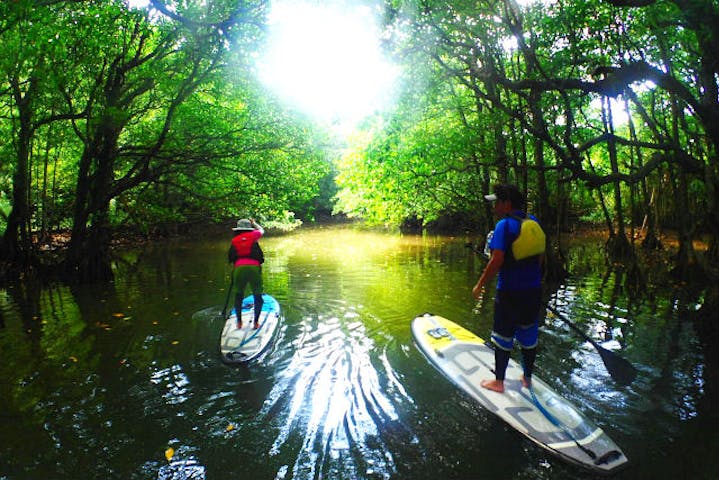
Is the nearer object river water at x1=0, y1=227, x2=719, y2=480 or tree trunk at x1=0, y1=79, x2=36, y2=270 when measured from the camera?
river water at x1=0, y1=227, x2=719, y2=480

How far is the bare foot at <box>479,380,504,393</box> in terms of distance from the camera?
14.2ft

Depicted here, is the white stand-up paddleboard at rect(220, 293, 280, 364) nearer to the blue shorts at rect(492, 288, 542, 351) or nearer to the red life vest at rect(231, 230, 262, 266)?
the red life vest at rect(231, 230, 262, 266)

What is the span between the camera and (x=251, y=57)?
356 inches

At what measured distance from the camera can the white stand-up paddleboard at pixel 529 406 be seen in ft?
10.9

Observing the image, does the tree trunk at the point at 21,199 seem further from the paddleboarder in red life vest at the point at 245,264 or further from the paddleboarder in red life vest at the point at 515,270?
the paddleboarder in red life vest at the point at 515,270

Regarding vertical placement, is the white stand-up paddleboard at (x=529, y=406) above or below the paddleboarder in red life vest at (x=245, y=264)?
A: below

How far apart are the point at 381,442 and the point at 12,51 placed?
25.9ft

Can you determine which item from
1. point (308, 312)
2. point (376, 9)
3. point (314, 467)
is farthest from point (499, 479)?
point (376, 9)

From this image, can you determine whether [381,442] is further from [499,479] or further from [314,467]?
[499,479]

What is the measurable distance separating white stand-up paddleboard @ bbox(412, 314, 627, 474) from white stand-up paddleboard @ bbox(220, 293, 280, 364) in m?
2.29

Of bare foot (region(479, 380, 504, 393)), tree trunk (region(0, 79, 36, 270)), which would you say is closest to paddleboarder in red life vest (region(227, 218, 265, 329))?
bare foot (region(479, 380, 504, 393))

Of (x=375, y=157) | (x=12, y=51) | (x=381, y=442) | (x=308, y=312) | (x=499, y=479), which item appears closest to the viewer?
(x=499, y=479)

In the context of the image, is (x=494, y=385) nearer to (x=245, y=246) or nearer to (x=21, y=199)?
(x=245, y=246)

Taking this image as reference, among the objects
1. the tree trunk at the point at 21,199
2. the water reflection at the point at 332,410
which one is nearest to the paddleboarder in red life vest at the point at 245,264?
the water reflection at the point at 332,410
